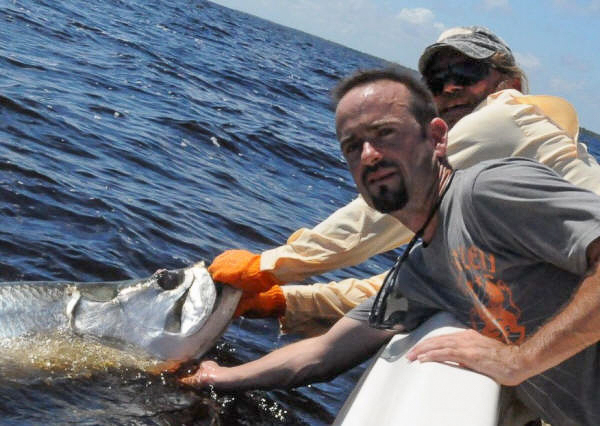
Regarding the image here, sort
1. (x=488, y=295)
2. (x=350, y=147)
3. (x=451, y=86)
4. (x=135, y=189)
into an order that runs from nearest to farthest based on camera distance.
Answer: (x=488, y=295), (x=350, y=147), (x=451, y=86), (x=135, y=189)

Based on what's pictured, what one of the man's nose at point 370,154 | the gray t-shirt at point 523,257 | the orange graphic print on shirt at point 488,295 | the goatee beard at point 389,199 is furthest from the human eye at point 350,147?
the orange graphic print on shirt at point 488,295

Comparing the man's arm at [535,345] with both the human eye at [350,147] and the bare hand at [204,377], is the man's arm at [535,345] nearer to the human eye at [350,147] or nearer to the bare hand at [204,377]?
the human eye at [350,147]

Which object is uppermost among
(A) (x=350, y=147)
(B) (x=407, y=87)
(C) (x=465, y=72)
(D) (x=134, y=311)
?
(C) (x=465, y=72)

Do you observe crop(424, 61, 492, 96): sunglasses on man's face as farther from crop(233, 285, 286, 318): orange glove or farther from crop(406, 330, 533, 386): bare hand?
crop(406, 330, 533, 386): bare hand

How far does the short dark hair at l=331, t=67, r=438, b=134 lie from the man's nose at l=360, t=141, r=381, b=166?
0.24m

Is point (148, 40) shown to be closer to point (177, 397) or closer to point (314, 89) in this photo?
point (314, 89)

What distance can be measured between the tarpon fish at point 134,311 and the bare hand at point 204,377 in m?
0.19

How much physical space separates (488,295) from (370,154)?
77cm

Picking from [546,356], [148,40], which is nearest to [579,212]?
[546,356]

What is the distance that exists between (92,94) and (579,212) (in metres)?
10.3

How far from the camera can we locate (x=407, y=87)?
3518 millimetres

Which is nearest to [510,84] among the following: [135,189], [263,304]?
[263,304]

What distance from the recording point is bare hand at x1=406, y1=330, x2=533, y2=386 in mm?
2902

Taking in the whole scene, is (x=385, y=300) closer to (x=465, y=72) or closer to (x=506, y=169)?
(x=506, y=169)
